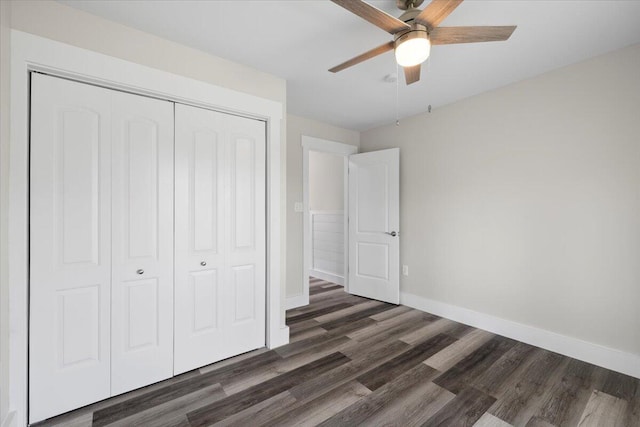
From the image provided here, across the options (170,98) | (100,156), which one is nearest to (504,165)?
(170,98)

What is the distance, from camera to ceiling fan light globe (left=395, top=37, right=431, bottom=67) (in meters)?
1.43

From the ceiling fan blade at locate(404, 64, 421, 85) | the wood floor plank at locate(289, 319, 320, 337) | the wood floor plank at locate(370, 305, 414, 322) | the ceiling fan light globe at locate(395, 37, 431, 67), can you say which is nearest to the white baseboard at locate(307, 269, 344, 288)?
Result: the wood floor plank at locate(370, 305, 414, 322)

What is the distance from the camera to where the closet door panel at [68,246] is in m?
1.63

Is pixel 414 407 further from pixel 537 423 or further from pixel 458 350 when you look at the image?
pixel 458 350

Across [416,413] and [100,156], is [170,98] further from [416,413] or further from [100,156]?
[416,413]

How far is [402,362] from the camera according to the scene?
2307 mm

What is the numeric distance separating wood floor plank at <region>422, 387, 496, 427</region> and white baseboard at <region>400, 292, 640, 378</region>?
1.09 m

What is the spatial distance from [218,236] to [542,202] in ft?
9.34

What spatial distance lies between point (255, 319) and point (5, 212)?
5.75 feet

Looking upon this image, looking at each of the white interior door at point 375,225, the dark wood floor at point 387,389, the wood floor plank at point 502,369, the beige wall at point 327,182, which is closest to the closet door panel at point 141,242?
the dark wood floor at point 387,389

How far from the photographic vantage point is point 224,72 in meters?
2.27

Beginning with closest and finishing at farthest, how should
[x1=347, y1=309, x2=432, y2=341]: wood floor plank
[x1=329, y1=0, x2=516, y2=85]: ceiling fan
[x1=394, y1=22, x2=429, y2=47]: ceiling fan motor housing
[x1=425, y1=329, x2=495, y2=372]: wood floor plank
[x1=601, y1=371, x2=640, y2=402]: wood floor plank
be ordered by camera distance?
1. [x1=329, y1=0, x2=516, y2=85]: ceiling fan
2. [x1=394, y1=22, x2=429, y2=47]: ceiling fan motor housing
3. [x1=601, y1=371, x2=640, y2=402]: wood floor plank
4. [x1=425, y1=329, x2=495, y2=372]: wood floor plank
5. [x1=347, y1=309, x2=432, y2=341]: wood floor plank

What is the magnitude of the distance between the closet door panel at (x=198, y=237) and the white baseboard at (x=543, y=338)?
Result: 2.43 m

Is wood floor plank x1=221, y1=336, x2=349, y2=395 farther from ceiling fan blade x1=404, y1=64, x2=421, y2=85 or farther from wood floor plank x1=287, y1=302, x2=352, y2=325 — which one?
ceiling fan blade x1=404, y1=64, x2=421, y2=85
